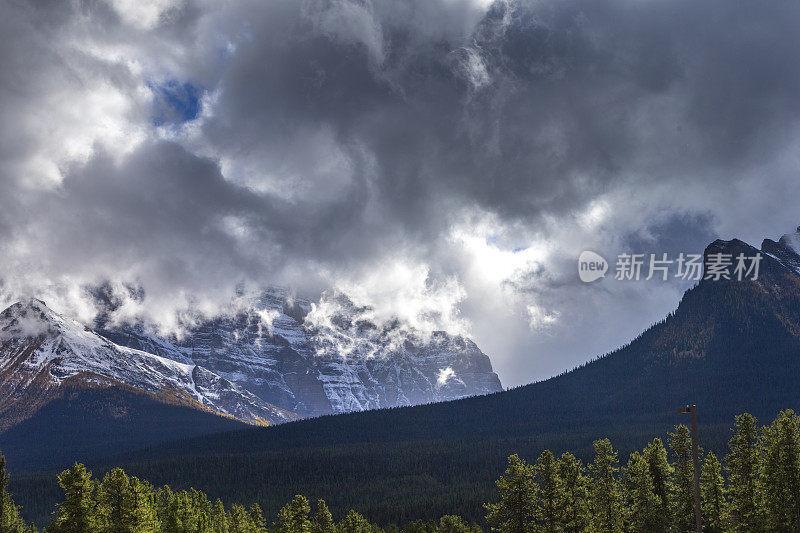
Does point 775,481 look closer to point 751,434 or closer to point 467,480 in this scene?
point 751,434

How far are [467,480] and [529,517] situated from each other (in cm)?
11980

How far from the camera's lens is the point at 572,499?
78.9 metres

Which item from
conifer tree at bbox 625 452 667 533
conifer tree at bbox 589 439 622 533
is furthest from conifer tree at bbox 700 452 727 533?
conifer tree at bbox 589 439 622 533

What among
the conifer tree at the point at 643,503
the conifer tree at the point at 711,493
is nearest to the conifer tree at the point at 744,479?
the conifer tree at the point at 711,493

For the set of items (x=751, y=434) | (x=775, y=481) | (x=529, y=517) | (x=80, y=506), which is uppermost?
(x=751, y=434)

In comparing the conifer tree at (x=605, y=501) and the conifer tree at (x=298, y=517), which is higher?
the conifer tree at (x=605, y=501)

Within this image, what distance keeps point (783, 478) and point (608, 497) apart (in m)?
19.0

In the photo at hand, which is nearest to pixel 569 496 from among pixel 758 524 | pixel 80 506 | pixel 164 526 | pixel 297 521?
pixel 758 524

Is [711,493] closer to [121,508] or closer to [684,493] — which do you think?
[684,493]

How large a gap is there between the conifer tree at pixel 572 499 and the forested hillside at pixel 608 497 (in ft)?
0.33

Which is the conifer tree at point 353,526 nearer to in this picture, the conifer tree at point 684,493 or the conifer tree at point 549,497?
the conifer tree at point 549,497

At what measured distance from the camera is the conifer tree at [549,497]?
251 ft

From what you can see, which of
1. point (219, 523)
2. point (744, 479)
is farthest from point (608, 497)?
point (219, 523)

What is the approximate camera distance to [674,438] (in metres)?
94.2
